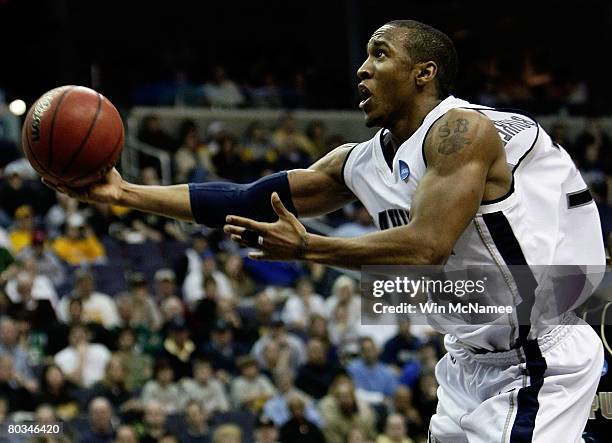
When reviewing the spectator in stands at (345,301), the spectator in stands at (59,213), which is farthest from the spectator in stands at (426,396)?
the spectator in stands at (59,213)

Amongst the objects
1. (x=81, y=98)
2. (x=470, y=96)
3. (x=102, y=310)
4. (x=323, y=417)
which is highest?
(x=81, y=98)

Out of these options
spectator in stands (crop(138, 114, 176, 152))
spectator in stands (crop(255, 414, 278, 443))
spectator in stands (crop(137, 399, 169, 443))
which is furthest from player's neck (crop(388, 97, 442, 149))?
spectator in stands (crop(138, 114, 176, 152))

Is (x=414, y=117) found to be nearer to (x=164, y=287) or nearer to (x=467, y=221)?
(x=467, y=221)

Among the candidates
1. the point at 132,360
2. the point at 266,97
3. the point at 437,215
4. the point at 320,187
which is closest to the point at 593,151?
the point at 266,97

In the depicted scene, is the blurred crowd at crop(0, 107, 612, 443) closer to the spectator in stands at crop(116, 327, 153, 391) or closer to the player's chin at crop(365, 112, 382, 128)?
the spectator in stands at crop(116, 327, 153, 391)

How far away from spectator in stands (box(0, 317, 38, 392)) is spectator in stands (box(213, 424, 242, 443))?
1.49 metres

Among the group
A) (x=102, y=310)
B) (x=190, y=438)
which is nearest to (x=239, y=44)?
(x=102, y=310)

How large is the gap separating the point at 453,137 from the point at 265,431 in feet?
17.7

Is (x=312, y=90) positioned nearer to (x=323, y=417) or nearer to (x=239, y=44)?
(x=239, y=44)

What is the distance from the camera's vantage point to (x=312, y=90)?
1708 cm

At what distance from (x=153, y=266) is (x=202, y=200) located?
649 centimetres

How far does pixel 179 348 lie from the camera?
9.73 meters

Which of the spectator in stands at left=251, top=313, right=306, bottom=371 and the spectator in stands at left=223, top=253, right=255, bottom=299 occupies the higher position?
the spectator in stands at left=223, top=253, right=255, bottom=299

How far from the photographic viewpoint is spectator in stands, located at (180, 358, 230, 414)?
9.20m
